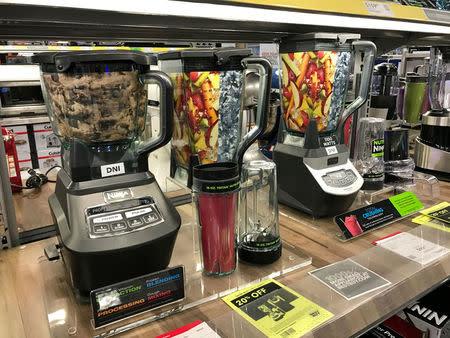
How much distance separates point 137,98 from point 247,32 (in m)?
0.55

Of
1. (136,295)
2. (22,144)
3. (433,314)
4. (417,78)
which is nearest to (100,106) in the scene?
(136,295)

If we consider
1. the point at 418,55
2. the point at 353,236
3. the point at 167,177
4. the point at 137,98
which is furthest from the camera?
the point at 418,55

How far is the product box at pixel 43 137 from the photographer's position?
2.88 metres

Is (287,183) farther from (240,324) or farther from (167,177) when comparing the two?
(240,324)

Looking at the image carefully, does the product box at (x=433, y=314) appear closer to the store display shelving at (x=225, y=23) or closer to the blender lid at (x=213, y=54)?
the store display shelving at (x=225, y=23)

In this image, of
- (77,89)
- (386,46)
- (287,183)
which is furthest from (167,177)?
(386,46)

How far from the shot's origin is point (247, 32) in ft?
3.73

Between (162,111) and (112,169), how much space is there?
14 cm

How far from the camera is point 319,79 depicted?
0.98 metres

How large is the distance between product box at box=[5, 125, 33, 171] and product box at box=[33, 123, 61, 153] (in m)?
0.07

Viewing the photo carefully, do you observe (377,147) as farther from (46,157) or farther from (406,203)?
(46,157)

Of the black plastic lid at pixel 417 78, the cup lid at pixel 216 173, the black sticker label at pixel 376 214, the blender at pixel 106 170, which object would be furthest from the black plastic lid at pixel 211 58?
the black plastic lid at pixel 417 78

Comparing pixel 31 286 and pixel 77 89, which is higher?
pixel 77 89

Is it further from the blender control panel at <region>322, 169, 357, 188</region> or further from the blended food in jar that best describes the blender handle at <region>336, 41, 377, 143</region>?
the blended food in jar
